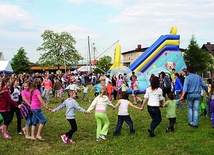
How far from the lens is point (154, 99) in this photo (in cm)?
764

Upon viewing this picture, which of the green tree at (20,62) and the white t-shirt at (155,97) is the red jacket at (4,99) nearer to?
the white t-shirt at (155,97)

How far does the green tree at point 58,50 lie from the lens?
2346 inches

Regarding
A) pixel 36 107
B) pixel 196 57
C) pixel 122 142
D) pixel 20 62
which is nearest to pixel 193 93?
pixel 122 142

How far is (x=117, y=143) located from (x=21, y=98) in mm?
3206

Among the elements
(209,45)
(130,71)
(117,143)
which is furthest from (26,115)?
(209,45)

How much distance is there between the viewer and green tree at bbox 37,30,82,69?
59594 millimetres

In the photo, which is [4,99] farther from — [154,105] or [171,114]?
[171,114]

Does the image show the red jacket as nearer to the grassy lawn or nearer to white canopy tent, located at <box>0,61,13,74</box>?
the grassy lawn

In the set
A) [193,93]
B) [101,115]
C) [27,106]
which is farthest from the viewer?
[193,93]

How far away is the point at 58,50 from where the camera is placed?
60188mm

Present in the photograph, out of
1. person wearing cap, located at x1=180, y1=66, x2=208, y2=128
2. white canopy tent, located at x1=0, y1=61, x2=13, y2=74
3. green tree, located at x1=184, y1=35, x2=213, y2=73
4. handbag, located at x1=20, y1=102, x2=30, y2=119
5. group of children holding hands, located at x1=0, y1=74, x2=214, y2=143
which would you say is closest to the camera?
group of children holding hands, located at x1=0, y1=74, x2=214, y2=143

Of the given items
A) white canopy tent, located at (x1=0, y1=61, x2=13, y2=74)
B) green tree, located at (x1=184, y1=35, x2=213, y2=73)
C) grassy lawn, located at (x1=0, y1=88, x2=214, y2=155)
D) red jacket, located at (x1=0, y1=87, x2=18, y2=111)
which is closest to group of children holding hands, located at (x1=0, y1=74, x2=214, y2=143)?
red jacket, located at (x1=0, y1=87, x2=18, y2=111)

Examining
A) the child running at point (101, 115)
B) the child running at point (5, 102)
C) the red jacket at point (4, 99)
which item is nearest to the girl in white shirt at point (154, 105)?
the child running at point (101, 115)

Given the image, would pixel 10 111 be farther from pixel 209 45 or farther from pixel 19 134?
pixel 209 45
